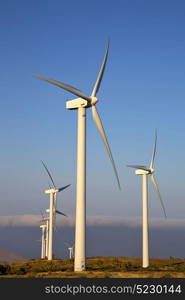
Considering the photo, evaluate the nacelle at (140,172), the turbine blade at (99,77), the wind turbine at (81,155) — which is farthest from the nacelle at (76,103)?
the nacelle at (140,172)

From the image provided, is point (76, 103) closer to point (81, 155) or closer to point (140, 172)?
point (81, 155)

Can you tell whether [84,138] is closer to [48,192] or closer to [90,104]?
[90,104]

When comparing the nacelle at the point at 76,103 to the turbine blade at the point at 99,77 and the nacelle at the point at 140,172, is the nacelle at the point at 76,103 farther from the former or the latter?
the nacelle at the point at 140,172

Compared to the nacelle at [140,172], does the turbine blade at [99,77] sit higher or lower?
higher

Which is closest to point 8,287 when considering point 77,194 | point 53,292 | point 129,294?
point 53,292

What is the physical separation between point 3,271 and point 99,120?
2750 centimetres

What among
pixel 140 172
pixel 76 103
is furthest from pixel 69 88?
pixel 140 172

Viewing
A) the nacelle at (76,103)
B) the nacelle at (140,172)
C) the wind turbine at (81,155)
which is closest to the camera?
the wind turbine at (81,155)

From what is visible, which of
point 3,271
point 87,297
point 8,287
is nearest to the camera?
point 87,297

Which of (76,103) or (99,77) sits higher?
(99,77)

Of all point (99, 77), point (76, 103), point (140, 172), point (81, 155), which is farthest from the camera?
point (140, 172)

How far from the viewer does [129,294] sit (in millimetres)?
35000

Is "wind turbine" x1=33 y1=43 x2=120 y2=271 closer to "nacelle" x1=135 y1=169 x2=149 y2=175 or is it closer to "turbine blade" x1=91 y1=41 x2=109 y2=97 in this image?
"turbine blade" x1=91 y1=41 x2=109 y2=97

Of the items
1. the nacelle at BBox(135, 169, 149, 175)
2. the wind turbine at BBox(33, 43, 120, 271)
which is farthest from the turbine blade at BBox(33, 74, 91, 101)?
the nacelle at BBox(135, 169, 149, 175)
